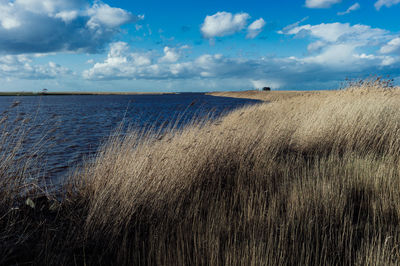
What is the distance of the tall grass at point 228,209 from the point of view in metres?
2.37

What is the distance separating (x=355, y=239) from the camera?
264 centimetres

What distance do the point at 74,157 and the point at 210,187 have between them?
595 centimetres

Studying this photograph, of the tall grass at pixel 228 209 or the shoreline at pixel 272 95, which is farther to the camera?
the shoreline at pixel 272 95

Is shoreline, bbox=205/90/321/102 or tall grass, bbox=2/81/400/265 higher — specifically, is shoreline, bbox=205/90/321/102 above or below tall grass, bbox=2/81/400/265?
above

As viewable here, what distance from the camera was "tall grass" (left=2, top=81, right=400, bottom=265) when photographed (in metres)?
2.37

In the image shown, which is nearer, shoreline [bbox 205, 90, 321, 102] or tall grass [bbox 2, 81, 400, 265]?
tall grass [bbox 2, 81, 400, 265]

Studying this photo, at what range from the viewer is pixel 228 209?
3557 mm

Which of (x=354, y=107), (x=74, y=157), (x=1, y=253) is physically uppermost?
(x=354, y=107)

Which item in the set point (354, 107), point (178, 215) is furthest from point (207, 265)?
point (354, 107)

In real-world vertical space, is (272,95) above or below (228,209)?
above

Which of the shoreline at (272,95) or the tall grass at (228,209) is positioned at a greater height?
the shoreline at (272,95)

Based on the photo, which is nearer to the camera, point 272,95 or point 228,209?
point 228,209

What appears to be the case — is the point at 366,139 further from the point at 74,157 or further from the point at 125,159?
the point at 74,157

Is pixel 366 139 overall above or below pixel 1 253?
above
